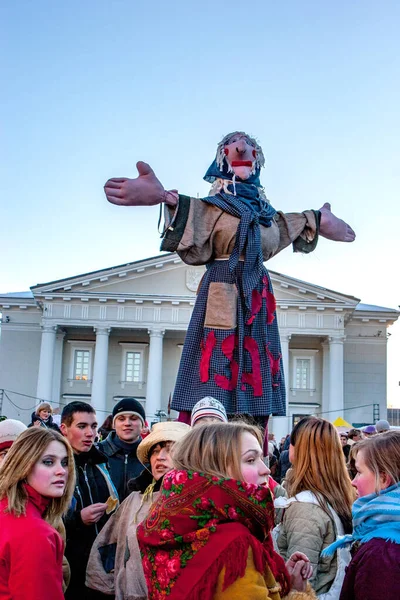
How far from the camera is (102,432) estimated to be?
9555 mm

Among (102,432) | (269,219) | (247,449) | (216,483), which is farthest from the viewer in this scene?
(102,432)

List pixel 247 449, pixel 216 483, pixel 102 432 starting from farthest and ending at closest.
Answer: pixel 102 432 → pixel 247 449 → pixel 216 483

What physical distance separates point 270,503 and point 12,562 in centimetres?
102

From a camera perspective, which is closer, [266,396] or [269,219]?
[266,396]

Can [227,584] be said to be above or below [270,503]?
below

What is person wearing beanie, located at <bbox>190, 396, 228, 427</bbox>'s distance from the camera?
3709mm

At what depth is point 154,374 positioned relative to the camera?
114 ft

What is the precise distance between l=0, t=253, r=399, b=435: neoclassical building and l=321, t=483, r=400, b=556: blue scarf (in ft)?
104

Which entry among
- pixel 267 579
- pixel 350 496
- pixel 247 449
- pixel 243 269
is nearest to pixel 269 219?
pixel 243 269

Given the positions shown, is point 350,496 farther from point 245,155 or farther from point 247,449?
point 245,155

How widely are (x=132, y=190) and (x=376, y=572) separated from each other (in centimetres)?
258

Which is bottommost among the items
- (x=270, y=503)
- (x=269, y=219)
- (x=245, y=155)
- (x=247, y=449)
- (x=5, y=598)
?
(x=5, y=598)

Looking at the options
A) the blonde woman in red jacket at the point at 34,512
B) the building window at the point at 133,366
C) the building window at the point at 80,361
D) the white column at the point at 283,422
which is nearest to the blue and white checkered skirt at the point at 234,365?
the blonde woman in red jacket at the point at 34,512

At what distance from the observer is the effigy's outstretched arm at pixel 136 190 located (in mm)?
4164
